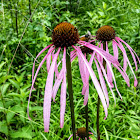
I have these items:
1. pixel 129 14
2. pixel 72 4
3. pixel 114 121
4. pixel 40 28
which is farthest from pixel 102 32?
pixel 72 4

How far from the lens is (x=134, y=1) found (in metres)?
1.93

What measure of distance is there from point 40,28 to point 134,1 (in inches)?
44.7

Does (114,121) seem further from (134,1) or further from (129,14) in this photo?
(129,14)

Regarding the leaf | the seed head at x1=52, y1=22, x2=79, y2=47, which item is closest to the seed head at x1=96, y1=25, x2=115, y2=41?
the seed head at x1=52, y1=22, x2=79, y2=47

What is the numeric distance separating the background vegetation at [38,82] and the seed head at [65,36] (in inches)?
17.5

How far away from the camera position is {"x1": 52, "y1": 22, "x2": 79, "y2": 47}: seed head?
1.70ft

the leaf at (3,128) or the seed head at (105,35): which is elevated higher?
the seed head at (105,35)

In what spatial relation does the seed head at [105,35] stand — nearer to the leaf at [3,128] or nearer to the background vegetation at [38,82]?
the background vegetation at [38,82]

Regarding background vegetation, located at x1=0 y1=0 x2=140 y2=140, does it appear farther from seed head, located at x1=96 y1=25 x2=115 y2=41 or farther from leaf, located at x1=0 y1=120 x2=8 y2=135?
seed head, located at x1=96 y1=25 x2=115 y2=41

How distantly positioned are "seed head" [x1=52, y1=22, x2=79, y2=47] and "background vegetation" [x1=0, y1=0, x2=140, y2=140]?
1.46 ft

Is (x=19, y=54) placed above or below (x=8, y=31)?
below

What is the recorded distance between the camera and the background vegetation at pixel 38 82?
3.38ft

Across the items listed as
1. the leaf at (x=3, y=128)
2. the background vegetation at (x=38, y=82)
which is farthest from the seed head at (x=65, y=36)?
the leaf at (x=3, y=128)

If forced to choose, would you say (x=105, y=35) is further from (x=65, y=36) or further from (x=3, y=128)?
(x=3, y=128)
